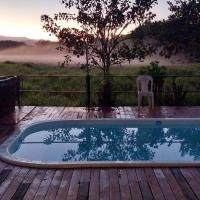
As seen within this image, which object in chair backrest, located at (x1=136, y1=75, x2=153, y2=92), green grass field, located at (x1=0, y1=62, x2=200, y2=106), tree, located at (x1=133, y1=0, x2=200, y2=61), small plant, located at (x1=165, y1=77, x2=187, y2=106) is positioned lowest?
green grass field, located at (x1=0, y1=62, x2=200, y2=106)

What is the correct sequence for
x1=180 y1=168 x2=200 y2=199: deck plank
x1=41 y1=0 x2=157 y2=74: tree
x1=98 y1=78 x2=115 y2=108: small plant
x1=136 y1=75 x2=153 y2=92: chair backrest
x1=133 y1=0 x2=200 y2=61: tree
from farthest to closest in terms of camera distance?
1. x1=133 y1=0 x2=200 y2=61: tree
2. x1=41 y1=0 x2=157 y2=74: tree
3. x1=98 y1=78 x2=115 y2=108: small plant
4. x1=136 y1=75 x2=153 y2=92: chair backrest
5. x1=180 y1=168 x2=200 y2=199: deck plank

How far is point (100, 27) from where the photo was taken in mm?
11641

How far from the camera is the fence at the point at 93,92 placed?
35.1 feet

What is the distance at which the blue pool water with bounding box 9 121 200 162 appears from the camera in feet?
23.1

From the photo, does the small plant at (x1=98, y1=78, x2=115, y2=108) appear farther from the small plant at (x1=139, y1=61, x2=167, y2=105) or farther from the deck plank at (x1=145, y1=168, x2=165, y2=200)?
the deck plank at (x1=145, y1=168, x2=165, y2=200)

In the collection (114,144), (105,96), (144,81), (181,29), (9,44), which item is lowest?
(114,144)

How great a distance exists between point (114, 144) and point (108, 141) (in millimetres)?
204

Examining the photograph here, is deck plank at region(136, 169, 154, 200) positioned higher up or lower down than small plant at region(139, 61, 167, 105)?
lower down

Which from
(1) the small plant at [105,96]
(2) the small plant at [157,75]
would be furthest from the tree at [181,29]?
(1) the small plant at [105,96]

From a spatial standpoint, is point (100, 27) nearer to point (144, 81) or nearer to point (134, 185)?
point (144, 81)

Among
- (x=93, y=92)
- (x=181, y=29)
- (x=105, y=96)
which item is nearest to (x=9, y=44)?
(x=181, y=29)

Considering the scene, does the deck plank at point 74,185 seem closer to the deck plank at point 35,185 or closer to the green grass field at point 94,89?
the deck plank at point 35,185

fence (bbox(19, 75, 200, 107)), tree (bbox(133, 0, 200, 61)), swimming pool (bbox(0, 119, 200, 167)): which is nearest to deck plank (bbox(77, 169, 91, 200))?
swimming pool (bbox(0, 119, 200, 167))

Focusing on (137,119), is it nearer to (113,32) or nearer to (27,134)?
(27,134)
